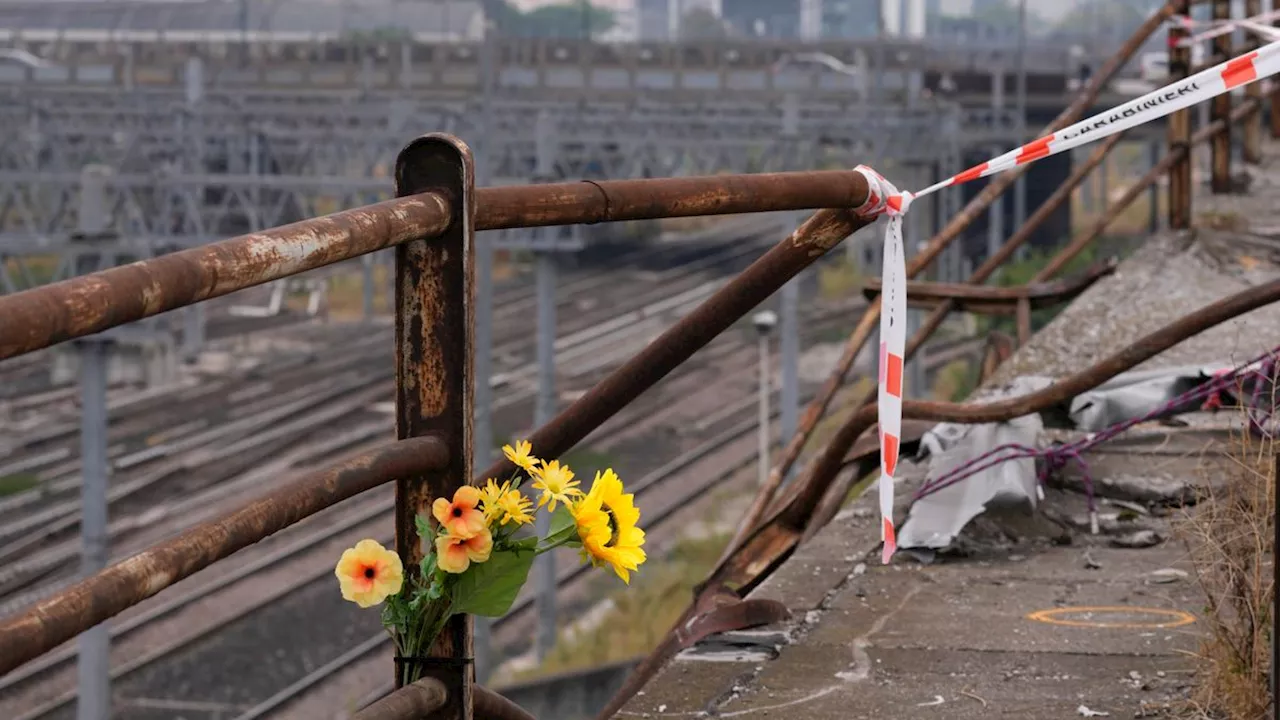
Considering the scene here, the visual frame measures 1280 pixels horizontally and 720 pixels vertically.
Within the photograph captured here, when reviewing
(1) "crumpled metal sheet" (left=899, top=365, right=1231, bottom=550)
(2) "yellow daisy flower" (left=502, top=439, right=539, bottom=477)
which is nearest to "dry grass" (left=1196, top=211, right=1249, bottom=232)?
(1) "crumpled metal sheet" (left=899, top=365, right=1231, bottom=550)

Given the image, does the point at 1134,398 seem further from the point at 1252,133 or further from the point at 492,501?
the point at 1252,133

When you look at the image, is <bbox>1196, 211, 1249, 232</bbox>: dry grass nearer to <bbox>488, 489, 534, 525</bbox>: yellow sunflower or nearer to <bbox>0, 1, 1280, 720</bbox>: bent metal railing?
<bbox>0, 1, 1280, 720</bbox>: bent metal railing

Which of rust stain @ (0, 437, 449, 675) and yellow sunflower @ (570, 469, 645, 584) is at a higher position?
rust stain @ (0, 437, 449, 675)

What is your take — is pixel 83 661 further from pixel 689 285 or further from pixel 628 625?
pixel 689 285

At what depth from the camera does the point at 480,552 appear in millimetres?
2473

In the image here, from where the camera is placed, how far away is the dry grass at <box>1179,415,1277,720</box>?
3398 mm

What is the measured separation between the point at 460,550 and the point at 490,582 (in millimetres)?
79

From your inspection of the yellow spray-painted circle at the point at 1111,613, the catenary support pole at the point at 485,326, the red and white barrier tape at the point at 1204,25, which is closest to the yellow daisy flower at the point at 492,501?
the yellow spray-painted circle at the point at 1111,613

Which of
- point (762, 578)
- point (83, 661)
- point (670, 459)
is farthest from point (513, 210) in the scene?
point (670, 459)

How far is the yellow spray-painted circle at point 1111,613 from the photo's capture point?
A: 4.36 metres

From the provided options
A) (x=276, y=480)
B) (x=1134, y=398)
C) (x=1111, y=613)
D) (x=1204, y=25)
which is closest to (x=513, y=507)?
(x=1111, y=613)

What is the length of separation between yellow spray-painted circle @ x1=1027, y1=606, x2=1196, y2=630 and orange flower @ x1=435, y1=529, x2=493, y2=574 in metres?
2.29

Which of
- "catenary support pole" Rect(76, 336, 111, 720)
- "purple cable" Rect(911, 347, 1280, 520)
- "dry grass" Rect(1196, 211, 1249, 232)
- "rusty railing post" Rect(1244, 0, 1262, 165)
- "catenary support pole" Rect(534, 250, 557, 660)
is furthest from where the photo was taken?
"catenary support pole" Rect(534, 250, 557, 660)

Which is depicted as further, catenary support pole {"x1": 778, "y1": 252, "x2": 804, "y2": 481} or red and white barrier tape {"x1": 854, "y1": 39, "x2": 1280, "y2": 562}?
catenary support pole {"x1": 778, "y1": 252, "x2": 804, "y2": 481}
